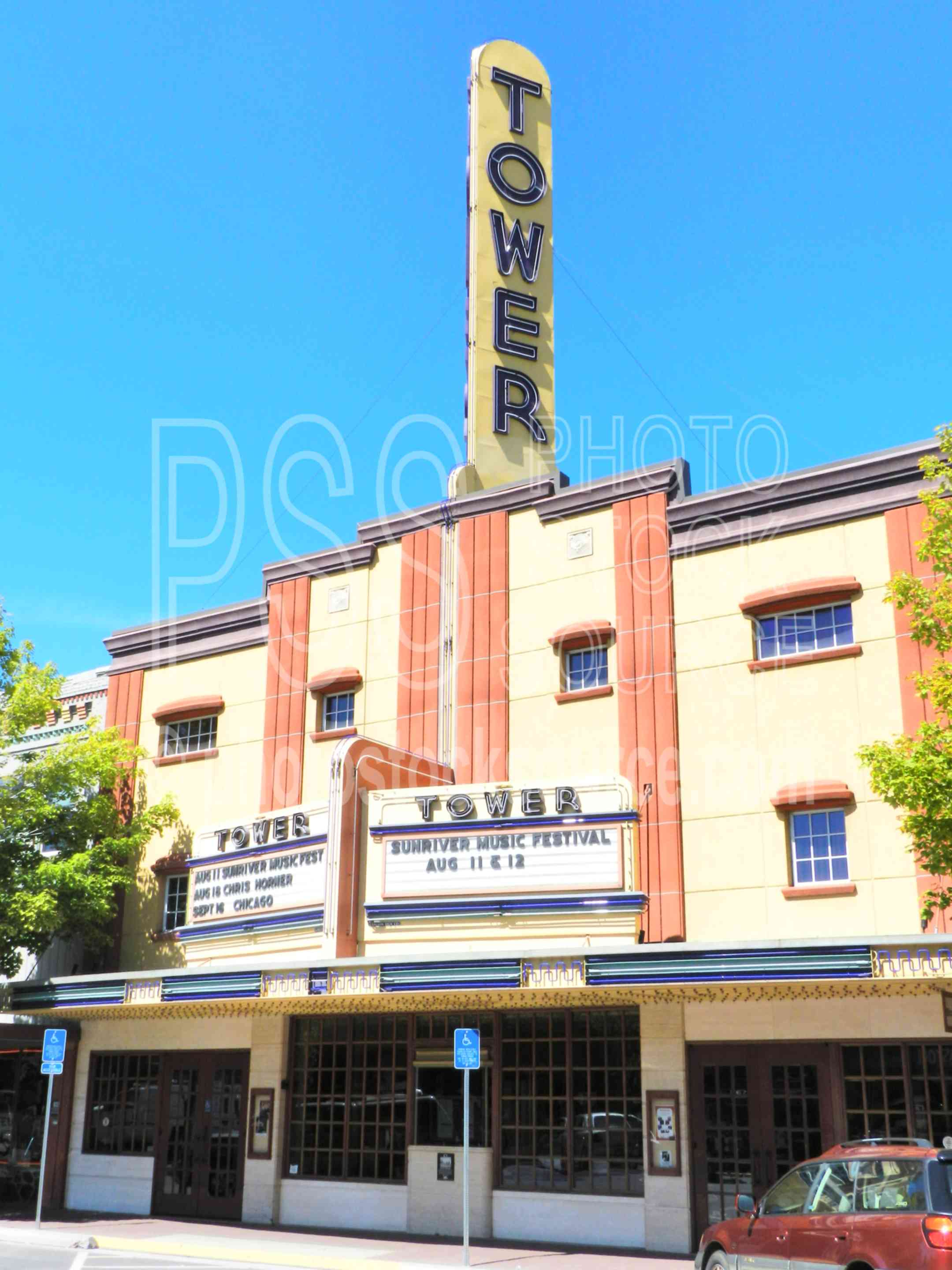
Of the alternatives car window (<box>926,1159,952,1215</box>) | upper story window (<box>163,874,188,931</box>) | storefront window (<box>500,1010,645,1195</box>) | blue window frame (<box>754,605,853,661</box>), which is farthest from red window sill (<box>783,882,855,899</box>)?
upper story window (<box>163,874,188,931</box>)

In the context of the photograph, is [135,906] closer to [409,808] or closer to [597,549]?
[409,808]

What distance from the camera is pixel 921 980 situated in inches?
676

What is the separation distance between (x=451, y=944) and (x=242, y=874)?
192 inches

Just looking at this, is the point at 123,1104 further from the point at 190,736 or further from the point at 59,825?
the point at 190,736

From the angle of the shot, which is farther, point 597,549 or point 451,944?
Answer: point 597,549

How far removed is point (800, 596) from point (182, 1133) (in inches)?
621

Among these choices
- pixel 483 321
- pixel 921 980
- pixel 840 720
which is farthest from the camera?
pixel 483 321

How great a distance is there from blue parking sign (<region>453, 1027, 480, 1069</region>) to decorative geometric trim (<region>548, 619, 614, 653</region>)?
8.18 metres

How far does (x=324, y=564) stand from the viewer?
A: 28312 millimetres

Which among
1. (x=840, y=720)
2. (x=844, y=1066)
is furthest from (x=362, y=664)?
(x=844, y=1066)

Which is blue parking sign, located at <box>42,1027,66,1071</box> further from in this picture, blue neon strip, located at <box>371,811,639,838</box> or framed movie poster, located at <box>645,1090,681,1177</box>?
framed movie poster, located at <box>645,1090,681,1177</box>

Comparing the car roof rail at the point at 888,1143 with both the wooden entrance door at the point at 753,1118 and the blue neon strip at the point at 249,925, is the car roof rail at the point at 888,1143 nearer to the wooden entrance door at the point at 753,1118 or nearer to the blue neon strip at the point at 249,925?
the wooden entrance door at the point at 753,1118

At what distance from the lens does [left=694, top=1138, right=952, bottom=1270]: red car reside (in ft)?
35.9

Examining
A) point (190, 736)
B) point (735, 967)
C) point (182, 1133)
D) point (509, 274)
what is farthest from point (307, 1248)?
point (509, 274)
